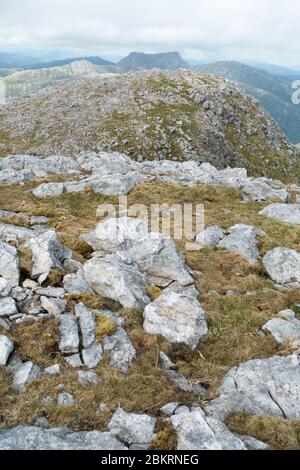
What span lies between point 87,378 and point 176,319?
483 cm

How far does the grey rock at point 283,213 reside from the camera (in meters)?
33.6

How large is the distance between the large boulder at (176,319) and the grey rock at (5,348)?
17.8ft

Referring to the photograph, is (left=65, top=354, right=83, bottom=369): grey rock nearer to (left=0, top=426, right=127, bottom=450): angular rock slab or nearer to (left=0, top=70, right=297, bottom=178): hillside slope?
(left=0, top=426, right=127, bottom=450): angular rock slab

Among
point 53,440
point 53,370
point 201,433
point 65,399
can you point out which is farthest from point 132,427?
point 53,370

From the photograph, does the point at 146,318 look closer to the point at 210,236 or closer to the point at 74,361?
the point at 74,361

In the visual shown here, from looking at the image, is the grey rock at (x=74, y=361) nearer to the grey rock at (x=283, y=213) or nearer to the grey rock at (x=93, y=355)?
the grey rock at (x=93, y=355)

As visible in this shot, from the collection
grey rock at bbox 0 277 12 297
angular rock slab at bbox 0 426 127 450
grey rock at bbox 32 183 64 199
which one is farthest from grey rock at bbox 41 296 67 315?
grey rock at bbox 32 183 64 199

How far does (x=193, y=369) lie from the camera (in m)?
15.2

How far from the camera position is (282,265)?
23.9m

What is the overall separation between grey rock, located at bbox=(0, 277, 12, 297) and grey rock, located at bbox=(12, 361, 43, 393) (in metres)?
4.37

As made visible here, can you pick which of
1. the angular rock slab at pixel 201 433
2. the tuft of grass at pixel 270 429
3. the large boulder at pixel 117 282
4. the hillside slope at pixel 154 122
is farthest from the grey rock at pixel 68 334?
the hillside slope at pixel 154 122
